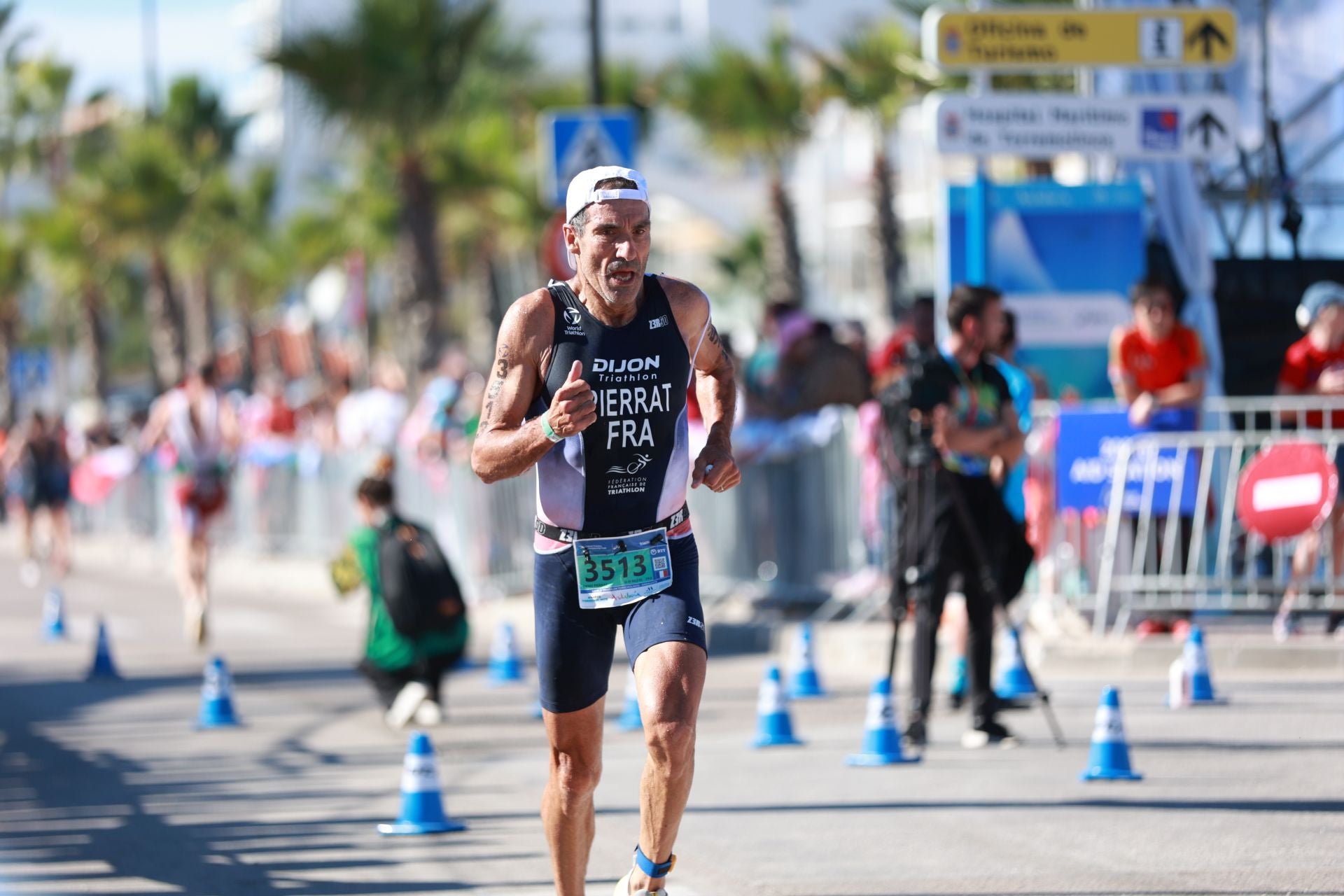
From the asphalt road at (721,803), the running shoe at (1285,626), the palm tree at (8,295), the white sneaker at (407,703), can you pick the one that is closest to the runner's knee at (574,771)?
the asphalt road at (721,803)

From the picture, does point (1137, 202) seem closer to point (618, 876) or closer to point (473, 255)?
point (618, 876)

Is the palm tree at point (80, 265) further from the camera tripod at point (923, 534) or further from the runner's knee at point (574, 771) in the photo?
the runner's knee at point (574, 771)

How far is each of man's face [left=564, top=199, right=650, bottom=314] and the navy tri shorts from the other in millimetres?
711

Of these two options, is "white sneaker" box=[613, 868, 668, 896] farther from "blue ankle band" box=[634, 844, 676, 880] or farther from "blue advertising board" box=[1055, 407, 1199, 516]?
"blue advertising board" box=[1055, 407, 1199, 516]

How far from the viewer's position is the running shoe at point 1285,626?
1212 centimetres

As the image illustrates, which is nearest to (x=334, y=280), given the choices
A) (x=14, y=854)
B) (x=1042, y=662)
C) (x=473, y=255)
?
(x=473, y=255)

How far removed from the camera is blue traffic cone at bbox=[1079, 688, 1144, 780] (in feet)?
28.0

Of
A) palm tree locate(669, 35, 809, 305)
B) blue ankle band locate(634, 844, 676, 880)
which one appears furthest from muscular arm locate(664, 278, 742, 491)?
palm tree locate(669, 35, 809, 305)

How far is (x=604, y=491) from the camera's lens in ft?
19.5

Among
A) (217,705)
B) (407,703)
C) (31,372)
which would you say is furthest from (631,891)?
(31,372)

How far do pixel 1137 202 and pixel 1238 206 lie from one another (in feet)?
8.36

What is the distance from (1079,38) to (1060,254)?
1.40 metres

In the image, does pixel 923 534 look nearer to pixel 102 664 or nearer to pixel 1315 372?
pixel 1315 372

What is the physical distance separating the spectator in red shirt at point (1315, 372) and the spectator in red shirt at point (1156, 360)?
2.06ft
